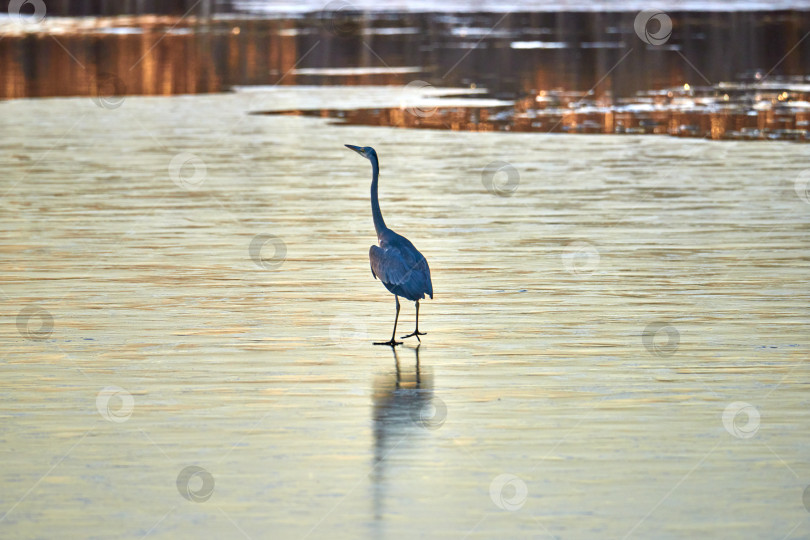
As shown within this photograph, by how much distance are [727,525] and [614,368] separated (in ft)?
9.92

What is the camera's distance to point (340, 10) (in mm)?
77688

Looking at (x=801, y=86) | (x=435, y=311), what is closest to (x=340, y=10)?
(x=801, y=86)

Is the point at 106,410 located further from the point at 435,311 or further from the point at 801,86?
the point at 801,86
